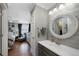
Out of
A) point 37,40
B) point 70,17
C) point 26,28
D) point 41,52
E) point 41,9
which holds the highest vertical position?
point 41,9

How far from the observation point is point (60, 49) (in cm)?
174

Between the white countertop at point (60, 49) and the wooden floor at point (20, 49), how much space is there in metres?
0.25

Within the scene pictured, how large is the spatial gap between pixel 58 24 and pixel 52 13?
0.70ft

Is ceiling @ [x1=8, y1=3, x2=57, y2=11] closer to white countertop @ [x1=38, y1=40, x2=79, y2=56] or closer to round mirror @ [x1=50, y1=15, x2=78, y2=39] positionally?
round mirror @ [x1=50, y1=15, x2=78, y2=39]

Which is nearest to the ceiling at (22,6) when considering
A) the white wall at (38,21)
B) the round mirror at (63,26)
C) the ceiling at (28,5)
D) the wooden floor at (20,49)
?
the ceiling at (28,5)

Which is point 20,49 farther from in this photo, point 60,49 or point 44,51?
point 60,49

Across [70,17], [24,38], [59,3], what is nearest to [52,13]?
[59,3]

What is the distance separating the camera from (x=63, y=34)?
70.7 inches

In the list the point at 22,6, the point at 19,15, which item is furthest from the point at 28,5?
the point at 19,15

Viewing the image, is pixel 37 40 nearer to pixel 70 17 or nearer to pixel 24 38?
pixel 24 38

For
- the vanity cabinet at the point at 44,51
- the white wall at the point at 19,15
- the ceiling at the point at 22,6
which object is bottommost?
the vanity cabinet at the point at 44,51

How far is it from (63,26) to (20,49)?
816mm

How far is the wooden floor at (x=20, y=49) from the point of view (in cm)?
172

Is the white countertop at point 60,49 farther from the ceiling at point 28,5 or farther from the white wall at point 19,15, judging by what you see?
the ceiling at point 28,5
